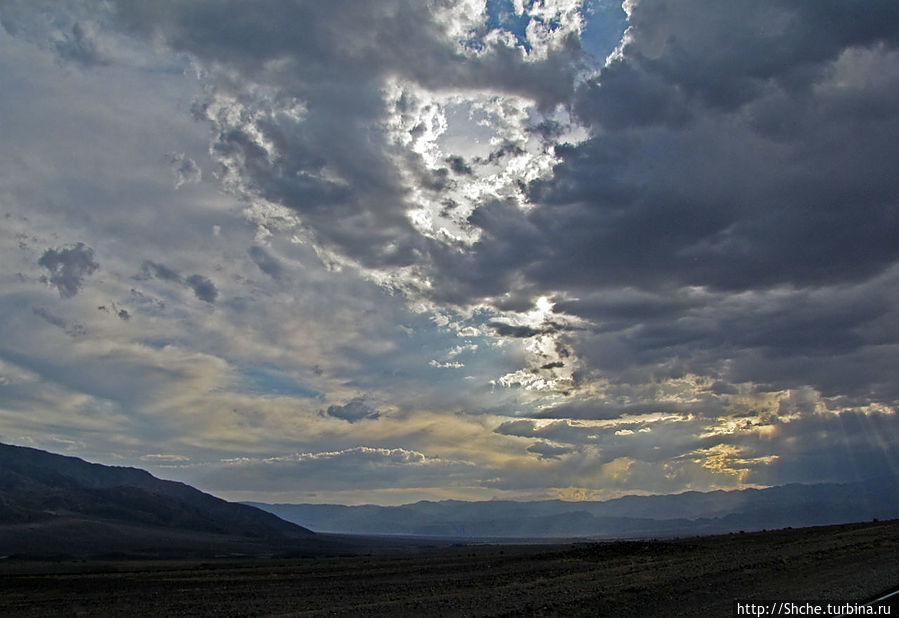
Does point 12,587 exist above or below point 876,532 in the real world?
below

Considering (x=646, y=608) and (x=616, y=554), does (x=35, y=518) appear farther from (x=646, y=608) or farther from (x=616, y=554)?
(x=646, y=608)

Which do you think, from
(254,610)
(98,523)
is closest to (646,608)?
(254,610)

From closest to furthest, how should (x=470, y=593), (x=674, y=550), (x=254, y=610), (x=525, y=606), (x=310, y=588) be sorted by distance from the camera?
(x=525, y=606) < (x=254, y=610) < (x=470, y=593) < (x=310, y=588) < (x=674, y=550)

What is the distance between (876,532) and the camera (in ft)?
183

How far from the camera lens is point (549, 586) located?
116 ft

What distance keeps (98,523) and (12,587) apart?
141m

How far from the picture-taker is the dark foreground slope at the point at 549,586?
26.8m

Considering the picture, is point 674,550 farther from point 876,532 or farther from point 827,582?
point 827,582

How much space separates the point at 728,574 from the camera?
33969mm

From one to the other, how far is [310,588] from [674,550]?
1254 inches

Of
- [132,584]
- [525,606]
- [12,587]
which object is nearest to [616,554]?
[525,606]

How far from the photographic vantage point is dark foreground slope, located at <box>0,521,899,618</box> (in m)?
26.8

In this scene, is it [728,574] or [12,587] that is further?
[12,587]

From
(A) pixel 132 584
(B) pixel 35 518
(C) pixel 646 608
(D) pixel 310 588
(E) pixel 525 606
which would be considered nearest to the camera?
(C) pixel 646 608
